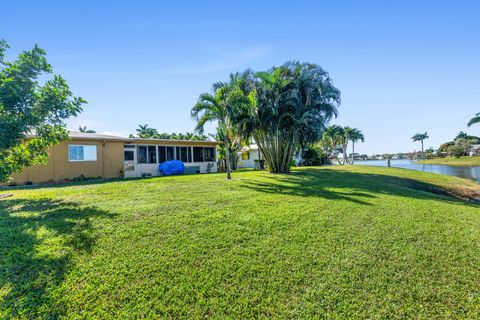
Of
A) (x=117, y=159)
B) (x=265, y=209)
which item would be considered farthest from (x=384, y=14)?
(x=117, y=159)

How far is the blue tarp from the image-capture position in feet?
57.8

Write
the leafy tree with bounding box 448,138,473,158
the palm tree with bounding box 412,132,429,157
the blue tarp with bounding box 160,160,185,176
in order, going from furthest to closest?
the palm tree with bounding box 412,132,429,157, the leafy tree with bounding box 448,138,473,158, the blue tarp with bounding box 160,160,185,176

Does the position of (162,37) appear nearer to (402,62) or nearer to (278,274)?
(278,274)

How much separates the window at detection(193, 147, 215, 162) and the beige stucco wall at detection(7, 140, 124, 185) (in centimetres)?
616

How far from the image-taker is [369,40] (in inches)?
477

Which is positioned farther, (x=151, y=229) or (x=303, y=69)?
(x=303, y=69)

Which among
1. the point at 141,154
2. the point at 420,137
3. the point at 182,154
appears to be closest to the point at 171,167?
the point at 182,154

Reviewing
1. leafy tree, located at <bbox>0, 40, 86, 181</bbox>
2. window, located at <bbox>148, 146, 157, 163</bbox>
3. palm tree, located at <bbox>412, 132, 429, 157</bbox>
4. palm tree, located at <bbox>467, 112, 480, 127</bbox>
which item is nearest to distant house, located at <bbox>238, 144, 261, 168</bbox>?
window, located at <bbox>148, 146, 157, 163</bbox>

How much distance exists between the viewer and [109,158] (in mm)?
15672

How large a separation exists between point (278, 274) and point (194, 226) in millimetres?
2160

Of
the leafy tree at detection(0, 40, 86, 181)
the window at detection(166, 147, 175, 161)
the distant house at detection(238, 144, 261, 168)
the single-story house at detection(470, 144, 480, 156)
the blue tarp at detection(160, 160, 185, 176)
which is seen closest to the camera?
the leafy tree at detection(0, 40, 86, 181)

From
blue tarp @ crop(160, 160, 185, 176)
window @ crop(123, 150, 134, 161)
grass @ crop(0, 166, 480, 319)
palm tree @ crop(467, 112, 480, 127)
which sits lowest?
grass @ crop(0, 166, 480, 319)

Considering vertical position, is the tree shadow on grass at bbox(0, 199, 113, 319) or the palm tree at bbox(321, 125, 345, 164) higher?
the palm tree at bbox(321, 125, 345, 164)

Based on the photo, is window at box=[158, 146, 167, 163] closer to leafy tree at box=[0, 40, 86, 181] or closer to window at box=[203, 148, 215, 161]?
window at box=[203, 148, 215, 161]
